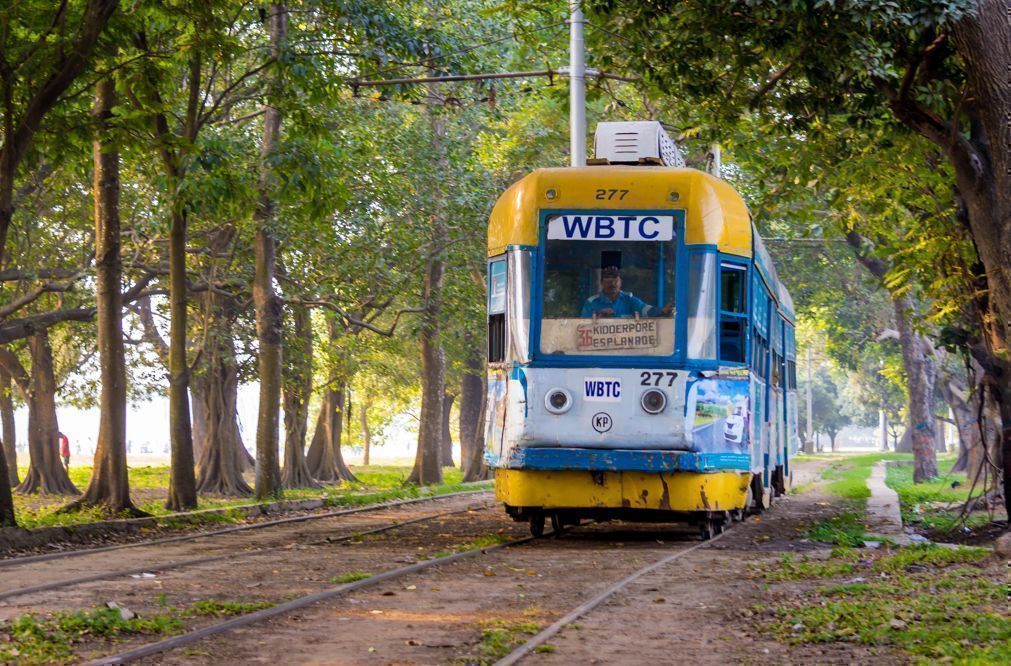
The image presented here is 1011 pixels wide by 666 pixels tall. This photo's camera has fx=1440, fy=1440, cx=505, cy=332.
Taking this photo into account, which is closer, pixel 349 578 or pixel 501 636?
pixel 501 636

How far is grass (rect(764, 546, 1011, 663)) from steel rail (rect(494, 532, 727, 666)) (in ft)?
3.94

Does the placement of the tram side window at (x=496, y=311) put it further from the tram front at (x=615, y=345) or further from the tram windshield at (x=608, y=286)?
the tram windshield at (x=608, y=286)

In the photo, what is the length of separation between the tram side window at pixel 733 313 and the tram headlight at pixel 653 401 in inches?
33.8

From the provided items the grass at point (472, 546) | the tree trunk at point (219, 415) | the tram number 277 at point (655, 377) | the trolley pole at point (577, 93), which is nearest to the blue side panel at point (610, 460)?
the tram number 277 at point (655, 377)

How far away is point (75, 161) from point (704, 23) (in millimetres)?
10116

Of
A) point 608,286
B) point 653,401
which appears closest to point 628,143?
point 608,286

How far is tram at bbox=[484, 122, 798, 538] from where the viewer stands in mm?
15055

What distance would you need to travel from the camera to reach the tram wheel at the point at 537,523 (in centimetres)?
1684

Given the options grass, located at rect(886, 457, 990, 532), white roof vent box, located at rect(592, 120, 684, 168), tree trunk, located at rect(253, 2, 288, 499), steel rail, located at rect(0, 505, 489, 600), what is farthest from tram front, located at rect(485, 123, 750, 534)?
tree trunk, located at rect(253, 2, 288, 499)

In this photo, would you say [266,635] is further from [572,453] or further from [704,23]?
[704,23]

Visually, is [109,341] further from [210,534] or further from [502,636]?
[502,636]

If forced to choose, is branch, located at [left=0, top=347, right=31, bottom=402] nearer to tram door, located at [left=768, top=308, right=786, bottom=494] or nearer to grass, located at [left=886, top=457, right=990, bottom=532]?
tram door, located at [left=768, top=308, right=786, bottom=494]

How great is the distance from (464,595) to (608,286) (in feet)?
15.9

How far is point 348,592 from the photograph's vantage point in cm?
1129
